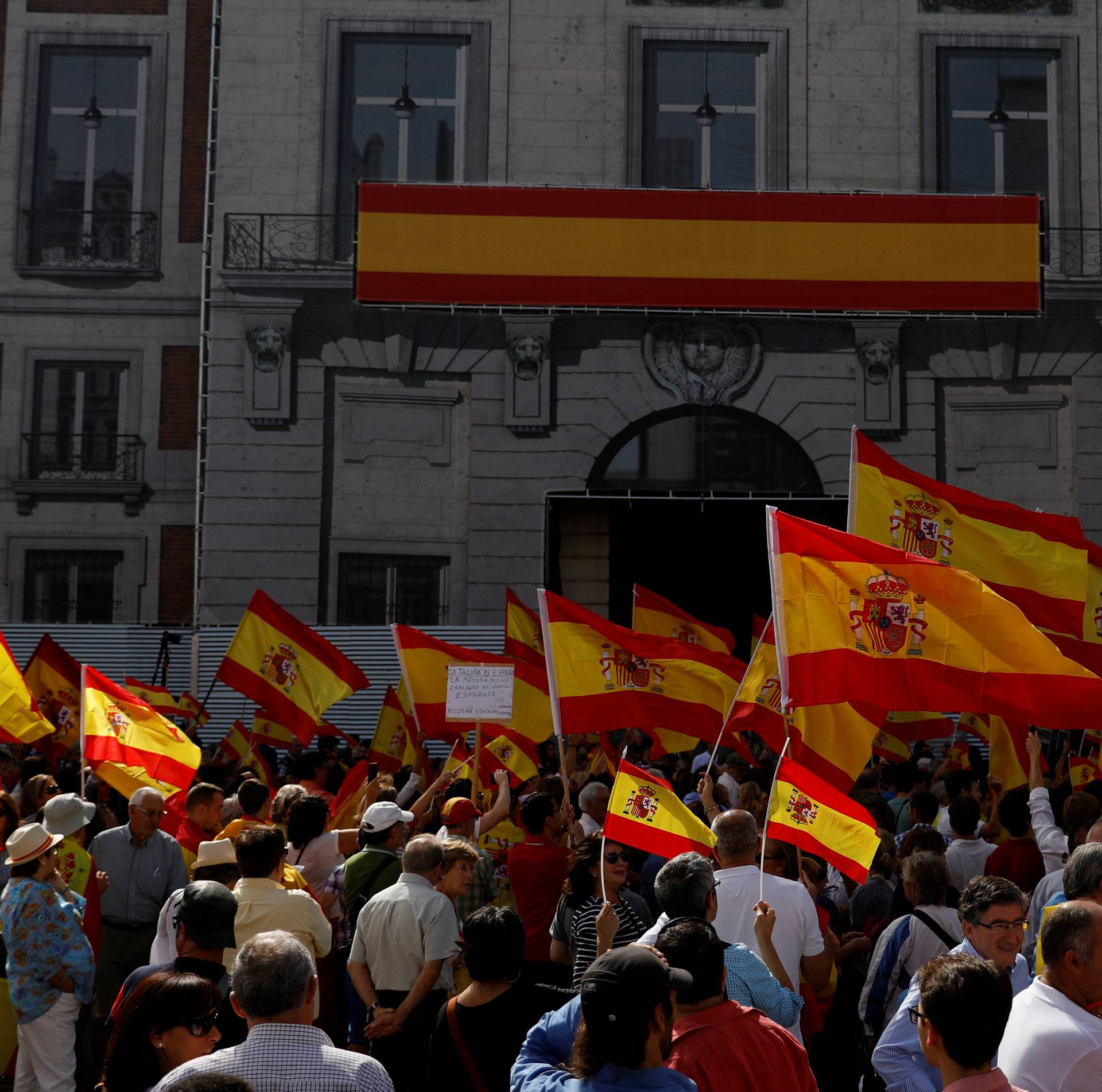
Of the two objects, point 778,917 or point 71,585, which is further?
point 71,585

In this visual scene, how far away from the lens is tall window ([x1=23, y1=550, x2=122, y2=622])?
78.7 feet

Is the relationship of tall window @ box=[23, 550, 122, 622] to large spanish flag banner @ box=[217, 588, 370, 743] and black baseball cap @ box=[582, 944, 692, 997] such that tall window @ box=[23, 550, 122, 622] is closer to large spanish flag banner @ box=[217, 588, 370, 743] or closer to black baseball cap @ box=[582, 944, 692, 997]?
large spanish flag banner @ box=[217, 588, 370, 743]

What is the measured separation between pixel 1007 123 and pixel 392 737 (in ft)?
49.2

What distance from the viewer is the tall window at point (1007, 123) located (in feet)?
78.7

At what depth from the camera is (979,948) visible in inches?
223

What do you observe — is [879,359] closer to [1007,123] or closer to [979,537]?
[1007,123]

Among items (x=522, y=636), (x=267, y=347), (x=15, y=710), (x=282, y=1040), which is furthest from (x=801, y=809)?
(x=267, y=347)

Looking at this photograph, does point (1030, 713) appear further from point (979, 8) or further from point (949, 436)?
point (979, 8)

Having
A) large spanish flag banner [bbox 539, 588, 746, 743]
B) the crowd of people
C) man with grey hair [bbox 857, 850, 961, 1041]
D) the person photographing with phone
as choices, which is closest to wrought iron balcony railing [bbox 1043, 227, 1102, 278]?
large spanish flag banner [bbox 539, 588, 746, 743]

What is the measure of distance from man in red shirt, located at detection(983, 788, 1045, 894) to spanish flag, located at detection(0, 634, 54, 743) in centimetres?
664

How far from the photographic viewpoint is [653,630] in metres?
15.0

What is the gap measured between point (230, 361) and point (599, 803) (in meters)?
15.1

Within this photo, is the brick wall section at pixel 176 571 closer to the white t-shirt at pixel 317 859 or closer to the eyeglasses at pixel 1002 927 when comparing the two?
the white t-shirt at pixel 317 859

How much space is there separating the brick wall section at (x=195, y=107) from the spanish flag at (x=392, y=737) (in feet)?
40.1
